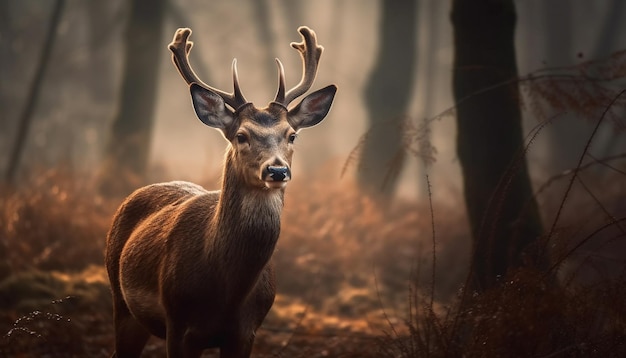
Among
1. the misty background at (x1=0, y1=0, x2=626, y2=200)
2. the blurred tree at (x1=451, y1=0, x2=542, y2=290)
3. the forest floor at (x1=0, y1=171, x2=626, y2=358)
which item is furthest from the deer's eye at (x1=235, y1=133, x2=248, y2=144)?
the misty background at (x1=0, y1=0, x2=626, y2=200)

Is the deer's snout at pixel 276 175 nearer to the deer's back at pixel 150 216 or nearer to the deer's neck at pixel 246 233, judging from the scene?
the deer's neck at pixel 246 233

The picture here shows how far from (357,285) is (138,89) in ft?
23.0

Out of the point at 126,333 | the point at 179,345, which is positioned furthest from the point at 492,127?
the point at 126,333

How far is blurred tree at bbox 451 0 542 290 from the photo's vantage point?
23.0 ft

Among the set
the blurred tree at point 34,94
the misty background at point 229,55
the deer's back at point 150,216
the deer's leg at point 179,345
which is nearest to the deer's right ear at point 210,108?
the deer's back at point 150,216

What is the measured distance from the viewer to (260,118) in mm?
5465

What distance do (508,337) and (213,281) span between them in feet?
7.07

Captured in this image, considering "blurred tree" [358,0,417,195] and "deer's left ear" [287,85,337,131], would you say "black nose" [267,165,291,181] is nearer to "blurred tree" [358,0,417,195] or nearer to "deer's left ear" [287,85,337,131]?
"deer's left ear" [287,85,337,131]

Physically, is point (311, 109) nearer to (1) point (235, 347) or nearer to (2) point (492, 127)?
(1) point (235, 347)

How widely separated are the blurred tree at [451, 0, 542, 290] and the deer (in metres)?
2.03

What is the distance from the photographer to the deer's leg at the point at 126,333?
626 centimetres

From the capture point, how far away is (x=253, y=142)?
5246mm

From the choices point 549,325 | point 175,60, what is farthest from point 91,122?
point 549,325

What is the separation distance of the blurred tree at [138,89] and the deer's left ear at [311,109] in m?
8.82
